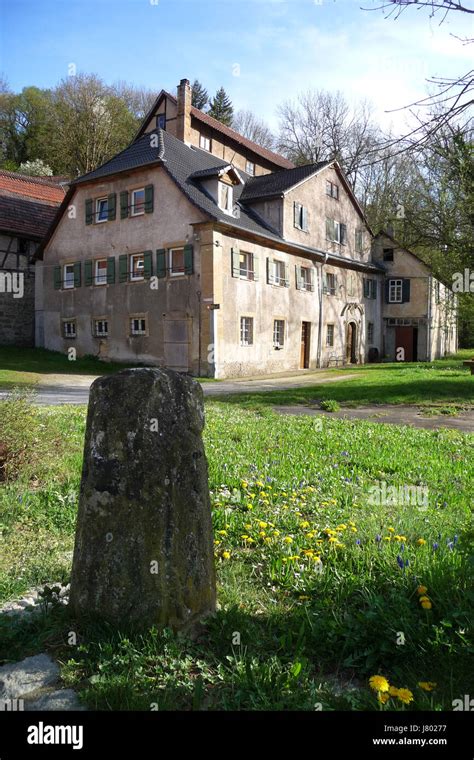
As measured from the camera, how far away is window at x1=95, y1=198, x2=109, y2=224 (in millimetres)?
27438

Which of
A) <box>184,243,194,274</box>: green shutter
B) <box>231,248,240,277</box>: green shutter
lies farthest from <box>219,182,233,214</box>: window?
<box>184,243,194,274</box>: green shutter

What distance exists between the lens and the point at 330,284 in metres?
33.1

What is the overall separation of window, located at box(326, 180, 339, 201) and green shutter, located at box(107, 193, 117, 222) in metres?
12.5

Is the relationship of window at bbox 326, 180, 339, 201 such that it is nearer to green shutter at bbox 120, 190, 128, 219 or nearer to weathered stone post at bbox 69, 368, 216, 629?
green shutter at bbox 120, 190, 128, 219

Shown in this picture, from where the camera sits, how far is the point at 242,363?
2533cm

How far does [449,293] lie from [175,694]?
69.2ft

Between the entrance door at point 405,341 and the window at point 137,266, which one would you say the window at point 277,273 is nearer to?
the window at point 137,266

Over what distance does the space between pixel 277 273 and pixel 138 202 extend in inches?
289

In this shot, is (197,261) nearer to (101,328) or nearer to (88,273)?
(101,328)

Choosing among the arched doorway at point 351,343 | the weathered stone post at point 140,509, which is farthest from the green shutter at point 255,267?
the weathered stone post at point 140,509

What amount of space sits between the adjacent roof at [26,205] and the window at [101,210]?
17.5ft

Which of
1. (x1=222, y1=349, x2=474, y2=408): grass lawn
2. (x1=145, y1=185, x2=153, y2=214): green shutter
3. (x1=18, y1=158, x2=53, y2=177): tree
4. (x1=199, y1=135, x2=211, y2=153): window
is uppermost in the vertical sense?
(x1=18, y1=158, x2=53, y2=177): tree

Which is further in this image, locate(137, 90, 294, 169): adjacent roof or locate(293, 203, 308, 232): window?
locate(137, 90, 294, 169): adjacent roof

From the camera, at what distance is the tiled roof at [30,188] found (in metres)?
→ 32.3
